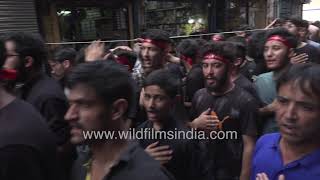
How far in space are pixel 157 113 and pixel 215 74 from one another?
67 cm

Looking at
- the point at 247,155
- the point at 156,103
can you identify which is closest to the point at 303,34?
the point at 247,155

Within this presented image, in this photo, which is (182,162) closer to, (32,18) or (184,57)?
(184,57)

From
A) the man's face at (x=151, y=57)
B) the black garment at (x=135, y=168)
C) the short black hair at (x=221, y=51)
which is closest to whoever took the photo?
the black garment at (x=135, y=168)

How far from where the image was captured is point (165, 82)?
2971mm

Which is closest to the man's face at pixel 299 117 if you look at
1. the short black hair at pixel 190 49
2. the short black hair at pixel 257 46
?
the short black hair at pixel 257 46

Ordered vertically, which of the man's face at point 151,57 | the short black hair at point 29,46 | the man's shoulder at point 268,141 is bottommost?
the man's shoulder at point 268,141

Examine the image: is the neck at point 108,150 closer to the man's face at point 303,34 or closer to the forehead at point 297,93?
the forehead at point 297,93

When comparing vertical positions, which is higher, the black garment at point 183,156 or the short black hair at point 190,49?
the short black hair at point 190,49

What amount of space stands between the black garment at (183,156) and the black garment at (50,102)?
0.56 m

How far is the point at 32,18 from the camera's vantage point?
24.0ft

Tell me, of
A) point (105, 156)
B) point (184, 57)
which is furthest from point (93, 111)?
point (184, 57)

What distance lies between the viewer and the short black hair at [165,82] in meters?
2.95

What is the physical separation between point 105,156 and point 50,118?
1173mm

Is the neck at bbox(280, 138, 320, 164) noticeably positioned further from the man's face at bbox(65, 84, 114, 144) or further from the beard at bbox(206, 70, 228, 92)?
the beard at bbox(206, 70, 228, 92)
